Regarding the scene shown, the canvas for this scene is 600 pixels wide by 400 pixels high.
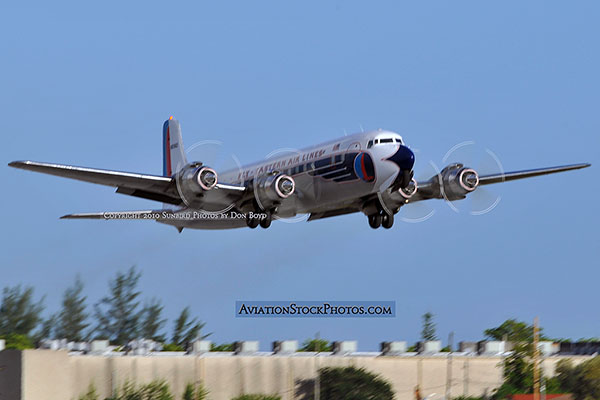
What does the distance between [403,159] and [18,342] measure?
4108 cm

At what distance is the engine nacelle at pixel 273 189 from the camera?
45.0 metres

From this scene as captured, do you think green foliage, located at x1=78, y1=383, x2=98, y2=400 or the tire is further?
green foliage, located at x1=78, y1=383, x2=98, y2=400

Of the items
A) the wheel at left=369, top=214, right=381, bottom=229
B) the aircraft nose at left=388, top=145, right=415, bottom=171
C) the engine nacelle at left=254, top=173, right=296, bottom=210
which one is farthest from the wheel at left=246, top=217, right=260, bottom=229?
the aircraft nose at left=388, top=145, right=415, bottom=171

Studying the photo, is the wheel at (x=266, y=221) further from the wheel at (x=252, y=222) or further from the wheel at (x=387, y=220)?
the wheel at (x=387, y=220)

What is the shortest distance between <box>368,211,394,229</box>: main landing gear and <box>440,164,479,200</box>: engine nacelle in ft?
9.98

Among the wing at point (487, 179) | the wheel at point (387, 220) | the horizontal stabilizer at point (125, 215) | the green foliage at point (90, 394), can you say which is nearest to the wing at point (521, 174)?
the wing at point (487, 179)

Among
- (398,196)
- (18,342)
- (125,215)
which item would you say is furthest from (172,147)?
(18,342)

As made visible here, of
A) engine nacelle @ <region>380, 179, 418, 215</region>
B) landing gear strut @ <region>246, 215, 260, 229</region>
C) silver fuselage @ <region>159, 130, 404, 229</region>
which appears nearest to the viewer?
silver fuselage @ <region>159, 130, 404, 229</region>

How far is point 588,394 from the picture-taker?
59781 millimetres

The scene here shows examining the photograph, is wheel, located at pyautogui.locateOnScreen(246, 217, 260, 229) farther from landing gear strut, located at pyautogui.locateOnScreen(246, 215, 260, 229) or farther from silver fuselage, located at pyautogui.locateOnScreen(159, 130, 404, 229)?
silver fuselage, located at pyautogui.locateOnScreen(159, 130, 404, 229)

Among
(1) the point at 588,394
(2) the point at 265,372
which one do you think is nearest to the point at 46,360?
(2) the point at 265,372

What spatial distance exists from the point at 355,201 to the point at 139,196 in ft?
33.9

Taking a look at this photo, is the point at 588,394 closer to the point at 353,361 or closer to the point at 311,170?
the point at 353,361

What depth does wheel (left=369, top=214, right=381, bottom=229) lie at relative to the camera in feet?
158
